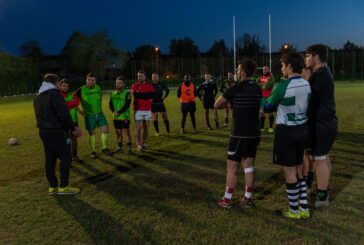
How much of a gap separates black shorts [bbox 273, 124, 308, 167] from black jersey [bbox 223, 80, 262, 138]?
36cm

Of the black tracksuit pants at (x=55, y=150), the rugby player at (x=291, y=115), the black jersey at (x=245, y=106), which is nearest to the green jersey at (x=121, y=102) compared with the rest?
the black tracksuit pants at (x=55, y=150)

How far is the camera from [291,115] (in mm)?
3607

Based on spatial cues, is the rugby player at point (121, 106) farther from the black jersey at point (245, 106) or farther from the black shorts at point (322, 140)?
the black shorts at point (322, 140)

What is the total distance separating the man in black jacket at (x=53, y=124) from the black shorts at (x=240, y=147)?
273 centimetres

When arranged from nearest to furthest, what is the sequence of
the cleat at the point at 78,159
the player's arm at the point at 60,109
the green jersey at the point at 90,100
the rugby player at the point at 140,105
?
the player's arm at the point at 60,109
the cleat at the point at 78,159
the green jersey at the point at 90,100
the rugby player at the point at 140,105

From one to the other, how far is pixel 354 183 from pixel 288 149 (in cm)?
222

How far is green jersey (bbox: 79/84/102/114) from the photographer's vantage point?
7.09 m

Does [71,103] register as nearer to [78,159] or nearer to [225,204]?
[78,159]

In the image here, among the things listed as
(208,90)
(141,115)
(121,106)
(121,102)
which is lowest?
(141,115)

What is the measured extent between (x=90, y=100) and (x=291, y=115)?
5072 millimetres

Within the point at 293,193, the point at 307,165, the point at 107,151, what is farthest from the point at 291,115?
the point at 107,151

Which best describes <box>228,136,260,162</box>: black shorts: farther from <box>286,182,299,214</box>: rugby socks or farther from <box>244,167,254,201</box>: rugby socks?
<box>286,182,299,214</box>: rugby socks

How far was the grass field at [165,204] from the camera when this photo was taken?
3537 millimetres

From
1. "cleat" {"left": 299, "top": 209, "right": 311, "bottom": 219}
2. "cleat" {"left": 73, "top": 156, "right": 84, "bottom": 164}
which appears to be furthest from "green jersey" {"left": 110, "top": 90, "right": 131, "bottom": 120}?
"cleat" {"left": 299, "top": 209, "right": 311, "bottom": 219}
